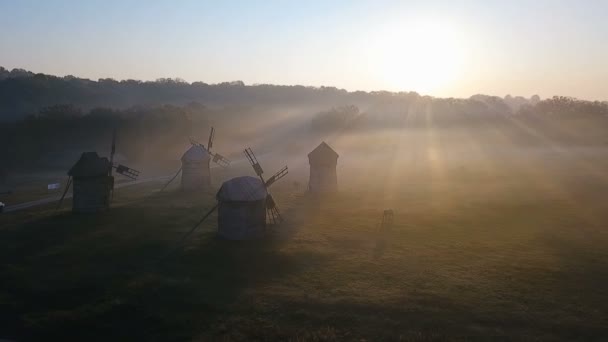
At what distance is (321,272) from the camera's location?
2580 centimetres

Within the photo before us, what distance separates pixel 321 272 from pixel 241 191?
27.3ft

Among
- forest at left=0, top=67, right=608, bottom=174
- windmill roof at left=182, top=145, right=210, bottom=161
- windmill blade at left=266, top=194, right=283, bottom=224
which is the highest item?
forest at left=0, top=67, right=608, bottom=174

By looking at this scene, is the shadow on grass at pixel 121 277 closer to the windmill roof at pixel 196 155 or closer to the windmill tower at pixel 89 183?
the windmill tower at pixel 89 183

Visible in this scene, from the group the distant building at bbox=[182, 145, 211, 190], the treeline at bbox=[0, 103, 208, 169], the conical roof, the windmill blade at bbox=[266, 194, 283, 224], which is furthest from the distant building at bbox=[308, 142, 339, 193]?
the treeline at bbox=[0, 103, 208, 169]

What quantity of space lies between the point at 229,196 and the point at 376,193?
26.0 metres

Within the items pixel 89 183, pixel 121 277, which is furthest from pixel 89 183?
pixel 121 277

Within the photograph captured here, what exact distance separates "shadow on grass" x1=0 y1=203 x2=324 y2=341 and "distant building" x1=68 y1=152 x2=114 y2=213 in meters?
3.37

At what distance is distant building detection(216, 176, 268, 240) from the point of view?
3139cm

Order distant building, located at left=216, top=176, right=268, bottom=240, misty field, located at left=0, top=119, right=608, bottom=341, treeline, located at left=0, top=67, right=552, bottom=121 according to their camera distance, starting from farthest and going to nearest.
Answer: treeline, located at left=0, top=67, right=552, bottom=121, distant building, located at left=216, top=176, right=268, bottom=240, misty field, located at left=0, top=119, right=608, bottom=341

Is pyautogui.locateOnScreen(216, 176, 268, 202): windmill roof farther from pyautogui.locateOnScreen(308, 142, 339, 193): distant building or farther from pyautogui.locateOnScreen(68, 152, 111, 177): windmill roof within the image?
pyautogui.locateOnScreen(308, 142, 339, 193): distant building

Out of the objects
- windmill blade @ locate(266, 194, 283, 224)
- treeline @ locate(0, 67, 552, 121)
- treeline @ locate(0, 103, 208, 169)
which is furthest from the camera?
treeline @ locate(0, 67, 552, 121)

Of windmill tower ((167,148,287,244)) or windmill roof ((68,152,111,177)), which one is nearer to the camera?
windmill tower ((167,148,287,244))

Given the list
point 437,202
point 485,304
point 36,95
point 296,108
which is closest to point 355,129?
point 296,108

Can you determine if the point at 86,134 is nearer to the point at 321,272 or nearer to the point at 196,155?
the point at 196,155
